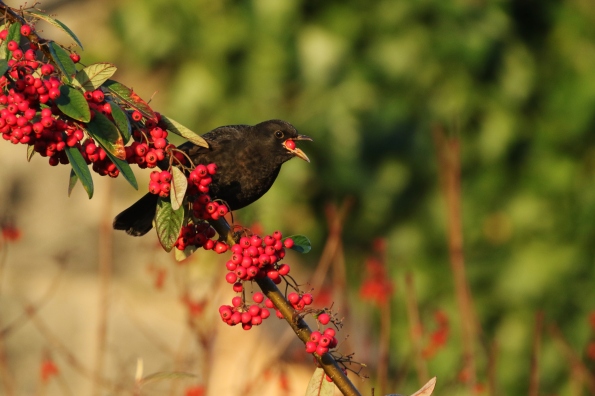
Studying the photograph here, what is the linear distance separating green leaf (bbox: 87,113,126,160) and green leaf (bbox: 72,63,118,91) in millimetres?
81

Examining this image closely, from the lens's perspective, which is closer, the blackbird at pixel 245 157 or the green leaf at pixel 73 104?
the green leaf at pixel 73 104

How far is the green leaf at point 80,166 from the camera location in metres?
1.88

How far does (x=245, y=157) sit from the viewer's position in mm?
3311

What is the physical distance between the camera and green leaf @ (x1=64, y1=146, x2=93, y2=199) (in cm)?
188

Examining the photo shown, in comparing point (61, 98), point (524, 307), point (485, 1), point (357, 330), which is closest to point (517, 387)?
point (524, 307)

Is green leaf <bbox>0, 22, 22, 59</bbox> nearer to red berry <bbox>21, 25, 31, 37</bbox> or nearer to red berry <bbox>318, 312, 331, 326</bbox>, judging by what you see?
red berry <bbox>21, 25, 31, 37</bbox>

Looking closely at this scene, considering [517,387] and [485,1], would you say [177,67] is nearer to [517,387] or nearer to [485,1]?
[485,1]

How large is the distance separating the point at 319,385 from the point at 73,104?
83cm

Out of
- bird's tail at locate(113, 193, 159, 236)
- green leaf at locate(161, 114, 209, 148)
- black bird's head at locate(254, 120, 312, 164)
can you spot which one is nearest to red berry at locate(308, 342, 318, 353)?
green leaf at locate(161, 114, 209, 148)

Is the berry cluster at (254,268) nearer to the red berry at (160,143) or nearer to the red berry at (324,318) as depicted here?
the red berry at (324,318)

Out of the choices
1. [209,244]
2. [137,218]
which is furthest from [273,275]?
[137,218]

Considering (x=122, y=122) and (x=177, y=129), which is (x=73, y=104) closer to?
(x=122, y=122)

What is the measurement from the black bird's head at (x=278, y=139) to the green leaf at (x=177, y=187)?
1374mm

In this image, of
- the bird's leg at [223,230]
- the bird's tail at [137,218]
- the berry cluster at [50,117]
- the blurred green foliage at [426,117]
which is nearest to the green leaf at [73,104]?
the berry cluster at [50,117]
